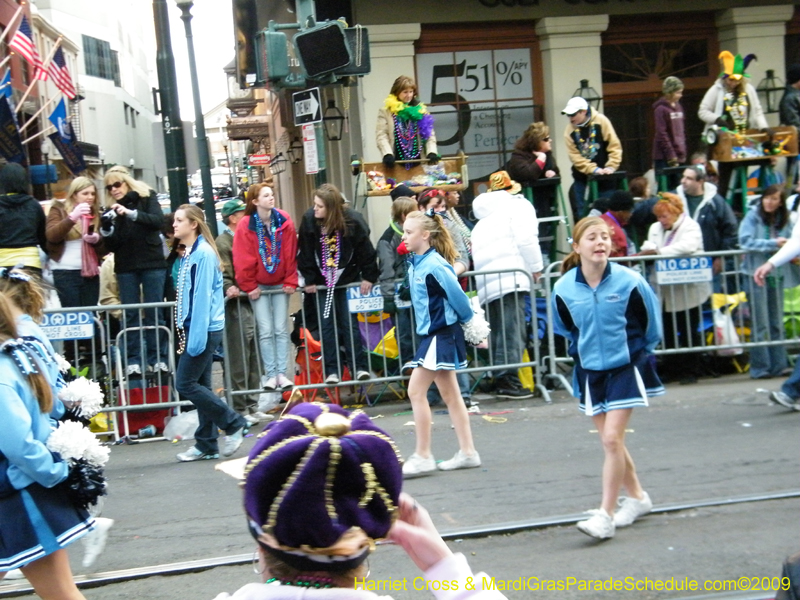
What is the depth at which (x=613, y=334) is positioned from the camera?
5.79 metres

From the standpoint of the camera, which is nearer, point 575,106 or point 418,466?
point 418,466

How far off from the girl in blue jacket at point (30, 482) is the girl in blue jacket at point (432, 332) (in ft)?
11.2

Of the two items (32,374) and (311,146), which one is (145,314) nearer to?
(311,146)

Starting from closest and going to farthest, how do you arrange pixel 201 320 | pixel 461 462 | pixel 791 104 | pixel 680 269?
pixel 461 462 < pixel 201 320 < pixel 680 269 < pixel 791 104

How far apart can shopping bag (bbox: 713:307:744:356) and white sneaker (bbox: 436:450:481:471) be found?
3.72 meters

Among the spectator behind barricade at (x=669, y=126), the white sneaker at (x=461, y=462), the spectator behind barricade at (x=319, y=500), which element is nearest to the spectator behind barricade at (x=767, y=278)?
the spectator behind barricade at (x=669, y=126)

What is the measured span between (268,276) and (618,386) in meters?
4.52

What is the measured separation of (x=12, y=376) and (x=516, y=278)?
6.37 metres

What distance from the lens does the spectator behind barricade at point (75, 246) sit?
9648 mm

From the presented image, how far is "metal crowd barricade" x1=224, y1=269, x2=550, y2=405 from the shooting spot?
9.53m

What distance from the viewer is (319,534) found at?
2008 mm

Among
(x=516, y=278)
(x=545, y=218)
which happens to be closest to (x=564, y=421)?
(x=516, y=278)

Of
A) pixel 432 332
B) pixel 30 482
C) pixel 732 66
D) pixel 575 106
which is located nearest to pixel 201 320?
pixel 432 332

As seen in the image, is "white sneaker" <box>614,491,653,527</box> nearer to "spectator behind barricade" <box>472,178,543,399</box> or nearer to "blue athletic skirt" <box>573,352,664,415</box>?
"blue athletic skirt" <box>573,352,664,415</box>
